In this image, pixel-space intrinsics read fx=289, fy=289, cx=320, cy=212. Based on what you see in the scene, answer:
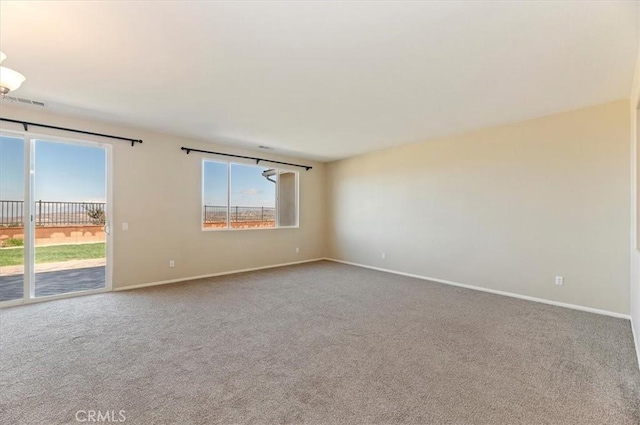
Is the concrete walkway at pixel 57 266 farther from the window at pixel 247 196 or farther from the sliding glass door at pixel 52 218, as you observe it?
the window at pixel 247 196

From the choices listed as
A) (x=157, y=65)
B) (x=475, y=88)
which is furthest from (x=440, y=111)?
(x=157, y=65)

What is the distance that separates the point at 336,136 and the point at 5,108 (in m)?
4.45

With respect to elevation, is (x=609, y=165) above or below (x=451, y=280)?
above

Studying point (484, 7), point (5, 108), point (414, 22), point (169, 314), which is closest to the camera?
point (484, 7)

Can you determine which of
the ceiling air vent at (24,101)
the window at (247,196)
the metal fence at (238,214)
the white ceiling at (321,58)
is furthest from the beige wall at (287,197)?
the ceiling air vent at (24,101)

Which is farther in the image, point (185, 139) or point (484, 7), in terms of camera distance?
point (185, 139)

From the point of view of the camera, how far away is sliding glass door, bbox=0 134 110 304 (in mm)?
3783

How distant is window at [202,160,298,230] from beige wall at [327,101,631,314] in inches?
81.4

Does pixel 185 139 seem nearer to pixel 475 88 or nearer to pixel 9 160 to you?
pixel 9 160

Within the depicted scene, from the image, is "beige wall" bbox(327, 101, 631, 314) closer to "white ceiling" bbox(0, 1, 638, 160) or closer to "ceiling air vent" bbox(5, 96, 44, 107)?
"white ceiling" bbox(0, 1, 638, 160)

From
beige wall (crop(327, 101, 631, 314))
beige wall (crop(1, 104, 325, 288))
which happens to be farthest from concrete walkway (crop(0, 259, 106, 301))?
beige wall (crop(327, 101, 631, 314))

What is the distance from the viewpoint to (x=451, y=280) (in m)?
4.94

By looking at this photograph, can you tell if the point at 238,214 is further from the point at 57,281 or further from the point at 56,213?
the point at 57,281

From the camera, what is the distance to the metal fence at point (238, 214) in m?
5.60
